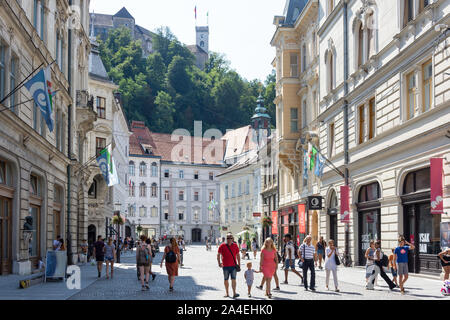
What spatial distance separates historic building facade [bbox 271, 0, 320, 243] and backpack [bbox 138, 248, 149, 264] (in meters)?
19.6

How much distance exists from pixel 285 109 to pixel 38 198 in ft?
69.7

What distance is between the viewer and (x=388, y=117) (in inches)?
1003

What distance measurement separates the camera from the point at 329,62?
34562 mm

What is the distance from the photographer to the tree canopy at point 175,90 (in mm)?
105562

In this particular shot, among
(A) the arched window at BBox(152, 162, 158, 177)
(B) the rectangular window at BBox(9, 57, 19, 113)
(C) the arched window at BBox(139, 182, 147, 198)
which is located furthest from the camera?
(A) the arched window at BBox(152, 162, 158, 177)

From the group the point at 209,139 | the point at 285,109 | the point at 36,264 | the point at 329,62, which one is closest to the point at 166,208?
the point at 209,139

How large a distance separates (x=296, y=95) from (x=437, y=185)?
24.0m

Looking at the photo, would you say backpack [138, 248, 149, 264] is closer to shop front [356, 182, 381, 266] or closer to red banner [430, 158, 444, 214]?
red banner [430, 158, 444, 214]

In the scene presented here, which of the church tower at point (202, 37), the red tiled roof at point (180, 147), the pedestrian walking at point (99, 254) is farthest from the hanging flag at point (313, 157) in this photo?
the church tower at point (202, 37)

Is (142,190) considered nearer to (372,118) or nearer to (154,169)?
(154,169)

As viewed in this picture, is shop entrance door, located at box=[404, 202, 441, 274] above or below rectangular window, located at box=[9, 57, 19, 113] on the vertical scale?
below

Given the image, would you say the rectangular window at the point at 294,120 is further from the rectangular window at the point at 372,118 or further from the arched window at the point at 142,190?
the arched window at the point at 142,190

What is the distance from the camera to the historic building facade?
→ 39509 millimetres

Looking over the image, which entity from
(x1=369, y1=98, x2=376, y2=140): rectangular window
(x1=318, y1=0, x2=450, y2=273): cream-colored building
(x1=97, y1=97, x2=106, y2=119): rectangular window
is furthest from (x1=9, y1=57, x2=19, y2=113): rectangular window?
(x1=97, y1=97, x2=106, y2=119): rectangular window
